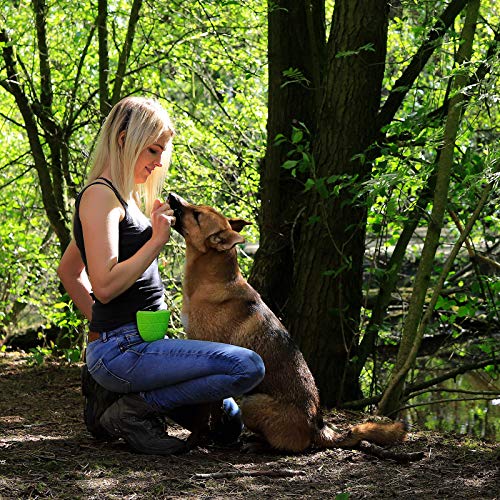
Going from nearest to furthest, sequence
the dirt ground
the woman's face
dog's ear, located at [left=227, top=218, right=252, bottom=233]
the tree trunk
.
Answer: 1. the dirt ground
2. the woman's face
3. dog's ear, located at [left=227, top=218, right=252, bottom=233]
4. the tree trunk

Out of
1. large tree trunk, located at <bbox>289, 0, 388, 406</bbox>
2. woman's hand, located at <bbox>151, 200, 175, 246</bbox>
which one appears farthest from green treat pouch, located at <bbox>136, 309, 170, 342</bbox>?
large tree trunk, located at <bbox>289, 0, 388, 406</bbox>

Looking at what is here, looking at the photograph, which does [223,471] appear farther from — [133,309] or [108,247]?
[108,247]

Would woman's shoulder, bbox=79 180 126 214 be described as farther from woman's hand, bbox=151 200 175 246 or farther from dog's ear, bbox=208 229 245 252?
dog's ear, bbox=208 229 245 252

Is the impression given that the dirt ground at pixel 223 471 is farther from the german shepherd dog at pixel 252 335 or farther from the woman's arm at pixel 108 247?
the woman's arm at pixel 108 247

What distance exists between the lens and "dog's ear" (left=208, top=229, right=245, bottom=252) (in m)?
4.89

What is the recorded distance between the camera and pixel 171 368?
4355 mm

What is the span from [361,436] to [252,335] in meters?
0.91

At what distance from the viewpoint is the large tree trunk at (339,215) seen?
5.92 meters

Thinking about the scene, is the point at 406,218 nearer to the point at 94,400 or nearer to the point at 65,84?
the point at 94,400

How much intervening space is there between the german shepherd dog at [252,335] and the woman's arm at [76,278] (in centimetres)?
64

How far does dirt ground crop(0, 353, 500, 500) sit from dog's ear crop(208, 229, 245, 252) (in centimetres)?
124

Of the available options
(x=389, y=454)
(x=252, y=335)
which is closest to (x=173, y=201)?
(x=252, y=335)

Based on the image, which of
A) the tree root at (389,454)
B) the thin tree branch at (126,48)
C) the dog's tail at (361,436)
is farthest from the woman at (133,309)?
the thin tree branch at (126,48)

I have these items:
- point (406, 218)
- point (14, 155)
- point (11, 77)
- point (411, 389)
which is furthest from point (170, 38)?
point (411, 389)
